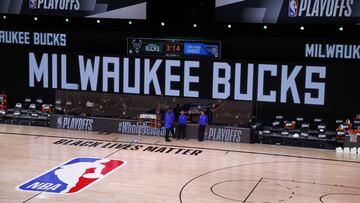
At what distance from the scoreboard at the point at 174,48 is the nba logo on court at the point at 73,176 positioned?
717 cm

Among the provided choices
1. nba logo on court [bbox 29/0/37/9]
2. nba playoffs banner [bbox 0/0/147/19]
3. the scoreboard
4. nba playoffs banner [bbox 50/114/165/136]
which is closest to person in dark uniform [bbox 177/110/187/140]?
nba playoffs banner [bbox 50/114/165/136]

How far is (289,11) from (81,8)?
10131mm

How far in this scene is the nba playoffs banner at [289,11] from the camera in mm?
27594

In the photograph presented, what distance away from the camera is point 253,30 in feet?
97.1

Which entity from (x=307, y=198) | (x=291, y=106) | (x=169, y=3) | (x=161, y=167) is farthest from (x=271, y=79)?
(x=307, y=198)

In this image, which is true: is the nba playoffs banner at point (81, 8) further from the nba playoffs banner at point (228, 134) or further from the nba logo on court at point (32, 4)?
the nba playoffs banner at point (228, 134)

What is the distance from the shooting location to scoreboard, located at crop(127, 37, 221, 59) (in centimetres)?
3005

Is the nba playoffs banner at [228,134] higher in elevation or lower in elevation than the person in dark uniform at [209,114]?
lower

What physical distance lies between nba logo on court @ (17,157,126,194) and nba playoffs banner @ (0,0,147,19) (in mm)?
8126

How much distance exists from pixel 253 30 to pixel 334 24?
375 centimetres

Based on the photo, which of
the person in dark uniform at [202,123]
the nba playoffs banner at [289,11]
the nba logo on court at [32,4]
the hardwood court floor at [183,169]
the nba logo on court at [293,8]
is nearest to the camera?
the hardwood court floor at [183,169]

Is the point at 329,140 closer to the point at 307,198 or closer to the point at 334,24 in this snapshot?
the point at 334,24

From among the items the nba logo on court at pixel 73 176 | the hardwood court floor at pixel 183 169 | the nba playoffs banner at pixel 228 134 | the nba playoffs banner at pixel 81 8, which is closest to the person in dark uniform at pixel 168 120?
the hardwood court floor at pixel 183 169

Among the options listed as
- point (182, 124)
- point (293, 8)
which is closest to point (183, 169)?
point (182, 124)
